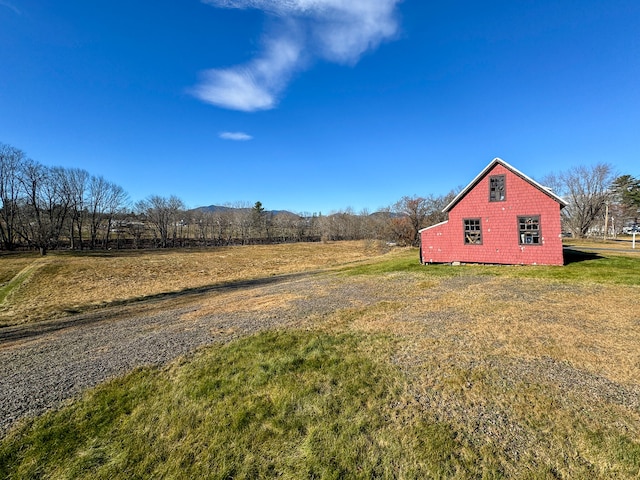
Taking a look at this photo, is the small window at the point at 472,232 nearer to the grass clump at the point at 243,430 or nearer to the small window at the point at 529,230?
the small window at the point at 529,230

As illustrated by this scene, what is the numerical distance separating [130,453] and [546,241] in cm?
2052

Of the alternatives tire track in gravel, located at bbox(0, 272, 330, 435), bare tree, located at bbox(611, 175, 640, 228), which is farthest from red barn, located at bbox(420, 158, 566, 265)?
bare tree, located at bbox(611, 175, 640, 228)

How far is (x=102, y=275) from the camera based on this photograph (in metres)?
24.7

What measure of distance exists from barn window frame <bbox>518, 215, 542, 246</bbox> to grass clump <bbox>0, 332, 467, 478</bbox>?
1613cm

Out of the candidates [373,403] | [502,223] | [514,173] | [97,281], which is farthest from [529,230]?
[97,281]

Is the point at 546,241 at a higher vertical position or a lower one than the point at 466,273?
higher

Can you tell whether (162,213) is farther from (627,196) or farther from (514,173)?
(627,196)

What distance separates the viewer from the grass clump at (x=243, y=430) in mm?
3119

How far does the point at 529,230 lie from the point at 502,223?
1455 mm

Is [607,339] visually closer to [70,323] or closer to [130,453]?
[130,453]

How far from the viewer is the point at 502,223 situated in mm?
17141

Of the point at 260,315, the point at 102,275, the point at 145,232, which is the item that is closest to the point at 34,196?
the point at 145,232

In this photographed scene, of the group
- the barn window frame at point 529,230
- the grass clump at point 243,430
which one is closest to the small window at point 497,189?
the barn window frame at point 529,230

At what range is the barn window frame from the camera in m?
16.2
